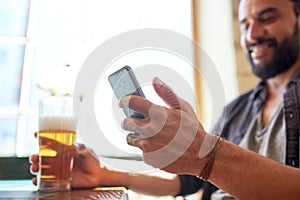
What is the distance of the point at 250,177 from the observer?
538mm

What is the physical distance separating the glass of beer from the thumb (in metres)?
0.20

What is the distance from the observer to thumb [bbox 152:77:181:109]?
480 millimetres

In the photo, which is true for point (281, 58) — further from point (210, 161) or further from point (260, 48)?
point (210, 161)

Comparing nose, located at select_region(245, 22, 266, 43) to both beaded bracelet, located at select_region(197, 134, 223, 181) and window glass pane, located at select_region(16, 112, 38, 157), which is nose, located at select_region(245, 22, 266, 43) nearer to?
beaded bracelet, located at select_region(197, 134, 223, 181)

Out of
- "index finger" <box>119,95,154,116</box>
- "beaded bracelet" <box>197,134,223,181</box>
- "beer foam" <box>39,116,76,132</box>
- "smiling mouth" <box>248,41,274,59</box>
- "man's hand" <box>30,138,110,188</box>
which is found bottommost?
"man's hand" <box>30,138,110,188</box>

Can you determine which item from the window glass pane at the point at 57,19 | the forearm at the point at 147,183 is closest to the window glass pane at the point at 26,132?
the window glass pane at the point at 57,19

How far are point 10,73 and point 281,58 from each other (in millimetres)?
1160

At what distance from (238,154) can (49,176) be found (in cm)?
34

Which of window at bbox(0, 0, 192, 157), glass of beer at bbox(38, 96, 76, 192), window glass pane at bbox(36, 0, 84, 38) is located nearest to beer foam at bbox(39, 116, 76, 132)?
glass of beer at bbox(38, 96, 76, 192)

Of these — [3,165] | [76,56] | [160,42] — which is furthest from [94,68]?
[76,56]

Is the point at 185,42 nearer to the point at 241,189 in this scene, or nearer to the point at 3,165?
the point at 3,165

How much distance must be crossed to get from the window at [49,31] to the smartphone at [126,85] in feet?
2.92

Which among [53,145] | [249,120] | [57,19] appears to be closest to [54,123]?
[53,145]

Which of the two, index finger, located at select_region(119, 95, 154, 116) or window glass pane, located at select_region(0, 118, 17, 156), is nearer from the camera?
index finger, located at select_region(119, 95, 154, 116)
